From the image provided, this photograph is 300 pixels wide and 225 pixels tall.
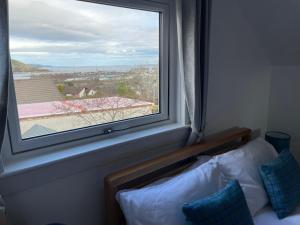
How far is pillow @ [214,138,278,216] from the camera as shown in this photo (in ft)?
4.56

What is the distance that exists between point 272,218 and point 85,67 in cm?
134

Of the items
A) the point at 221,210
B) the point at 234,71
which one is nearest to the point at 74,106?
the point at 221,210

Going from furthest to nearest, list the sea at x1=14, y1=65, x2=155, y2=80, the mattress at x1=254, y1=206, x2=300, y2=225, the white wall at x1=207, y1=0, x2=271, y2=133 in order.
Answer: the white wall at x1=207, y1=0, x2=271, y2=133, the mattress at x1=254, y1=206, x2=300, y2=225, the sea at x1=14, y1=65, x2=155, y2=80

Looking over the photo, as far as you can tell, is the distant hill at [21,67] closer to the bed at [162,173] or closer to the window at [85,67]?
the window at [85,67]

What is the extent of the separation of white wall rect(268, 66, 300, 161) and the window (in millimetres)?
1403

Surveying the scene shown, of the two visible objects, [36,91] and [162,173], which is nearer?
[36,91]

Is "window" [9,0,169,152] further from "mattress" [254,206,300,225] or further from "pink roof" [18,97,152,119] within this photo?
"mattress" [254,206,300,225]

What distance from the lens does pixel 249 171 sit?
1455 millimetres

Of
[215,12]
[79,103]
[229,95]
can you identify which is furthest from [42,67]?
[229,95]

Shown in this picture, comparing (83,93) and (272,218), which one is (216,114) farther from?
(83,93)

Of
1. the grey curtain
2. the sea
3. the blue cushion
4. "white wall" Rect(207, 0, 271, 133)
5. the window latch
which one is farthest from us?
"white wall" Rect(207, 0, 271, 133)

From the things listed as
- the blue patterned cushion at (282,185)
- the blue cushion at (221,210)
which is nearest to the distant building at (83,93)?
the blue cushion at (221,210)

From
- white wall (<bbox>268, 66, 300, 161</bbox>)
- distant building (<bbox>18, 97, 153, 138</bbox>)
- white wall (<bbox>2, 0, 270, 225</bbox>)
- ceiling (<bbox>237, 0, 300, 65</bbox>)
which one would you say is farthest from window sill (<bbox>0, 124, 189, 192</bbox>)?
white wall (<bbox>268, 66, 300, 161</bbox>)

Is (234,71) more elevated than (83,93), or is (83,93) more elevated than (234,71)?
(234,71)
